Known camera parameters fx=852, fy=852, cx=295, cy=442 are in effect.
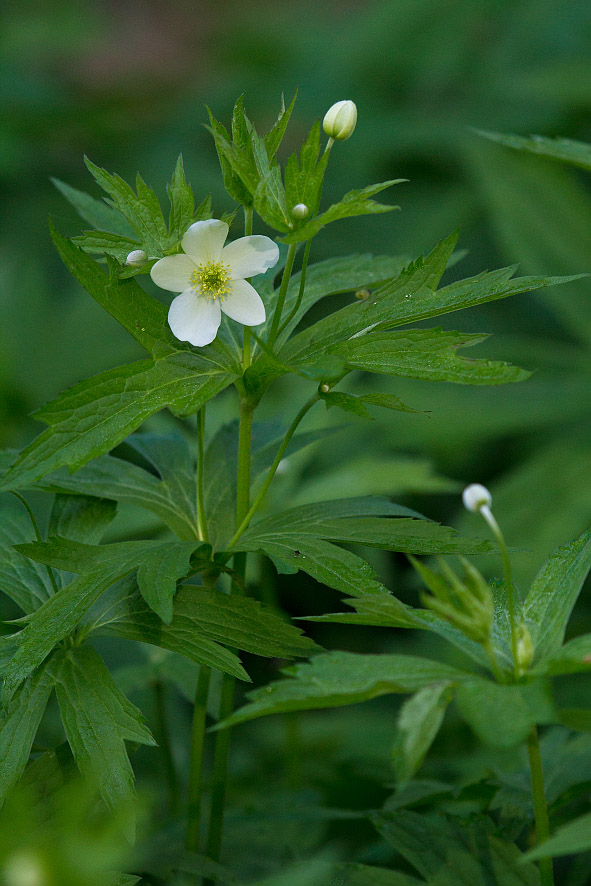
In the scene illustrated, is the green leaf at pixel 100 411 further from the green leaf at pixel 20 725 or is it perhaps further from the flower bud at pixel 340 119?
the flower bud at pixel 340 119

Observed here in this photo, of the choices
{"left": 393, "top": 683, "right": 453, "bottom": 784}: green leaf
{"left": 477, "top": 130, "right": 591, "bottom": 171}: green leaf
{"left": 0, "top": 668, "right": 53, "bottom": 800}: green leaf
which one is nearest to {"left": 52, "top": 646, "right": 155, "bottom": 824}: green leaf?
{"left": 0, "top": 668, "right": 53, "bottom": 800}: green leaf

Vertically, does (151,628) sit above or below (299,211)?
below

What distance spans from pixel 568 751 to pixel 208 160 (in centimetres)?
356

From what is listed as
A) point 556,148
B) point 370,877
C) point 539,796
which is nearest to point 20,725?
point 370,877

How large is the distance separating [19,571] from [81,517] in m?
0.10

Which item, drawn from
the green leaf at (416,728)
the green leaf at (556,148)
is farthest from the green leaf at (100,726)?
the green leaf at (556,148)

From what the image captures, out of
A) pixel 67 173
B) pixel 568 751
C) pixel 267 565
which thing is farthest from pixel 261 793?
pixel 67 173

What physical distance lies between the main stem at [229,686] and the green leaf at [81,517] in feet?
0.58

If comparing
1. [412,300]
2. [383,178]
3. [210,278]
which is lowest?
[412,300]

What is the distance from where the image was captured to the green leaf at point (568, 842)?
66cm

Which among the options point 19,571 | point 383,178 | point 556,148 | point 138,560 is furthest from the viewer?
point 383,178

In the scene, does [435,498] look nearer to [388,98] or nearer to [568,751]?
[568,751]

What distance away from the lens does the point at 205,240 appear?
0.97 meters

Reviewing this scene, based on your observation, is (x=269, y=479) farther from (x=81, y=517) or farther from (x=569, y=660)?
(x=569, y=660)
